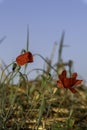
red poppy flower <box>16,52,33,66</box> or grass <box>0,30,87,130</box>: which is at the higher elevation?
red poppy flower <box>16,52,33,66</box>

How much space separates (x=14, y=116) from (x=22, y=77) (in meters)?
0.64

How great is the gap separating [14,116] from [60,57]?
62.0 inches

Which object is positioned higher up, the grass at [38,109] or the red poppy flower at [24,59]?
the red poppy flower at [24,59]

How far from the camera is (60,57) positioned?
198 inches

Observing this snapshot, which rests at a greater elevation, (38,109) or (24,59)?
(24,59)

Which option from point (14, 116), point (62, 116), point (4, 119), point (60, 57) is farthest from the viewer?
point (60, 57)

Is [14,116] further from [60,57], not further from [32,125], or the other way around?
[60,57]

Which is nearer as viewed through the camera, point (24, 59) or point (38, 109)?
point (24, 59)

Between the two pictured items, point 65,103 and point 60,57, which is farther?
point 60,57

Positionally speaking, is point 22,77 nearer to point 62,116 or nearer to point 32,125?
point 32,125

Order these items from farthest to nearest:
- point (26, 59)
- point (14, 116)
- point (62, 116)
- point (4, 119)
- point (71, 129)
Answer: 1. point (62, 116)
2. point (14, 116)
3. point (71, 129)
4. point (4, 119)
5. point (26, 59)

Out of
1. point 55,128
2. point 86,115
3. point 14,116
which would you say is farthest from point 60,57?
point 55,128

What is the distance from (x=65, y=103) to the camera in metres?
4.41

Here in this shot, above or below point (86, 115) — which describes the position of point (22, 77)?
above
